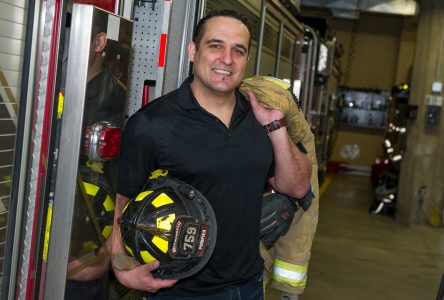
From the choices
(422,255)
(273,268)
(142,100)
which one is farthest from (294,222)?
(422,255)

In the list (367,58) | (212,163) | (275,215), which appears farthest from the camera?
(367,58)

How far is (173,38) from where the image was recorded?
3045 mm

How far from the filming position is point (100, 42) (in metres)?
2.10

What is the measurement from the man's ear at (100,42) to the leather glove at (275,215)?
102 cm

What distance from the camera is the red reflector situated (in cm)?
215

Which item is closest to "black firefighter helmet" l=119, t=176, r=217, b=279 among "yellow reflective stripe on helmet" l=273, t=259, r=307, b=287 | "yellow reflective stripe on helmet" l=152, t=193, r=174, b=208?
"yellow reflective stripe on helmet" l=152, t=193, r=174, b=208

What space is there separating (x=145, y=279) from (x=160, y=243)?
0.58 feet

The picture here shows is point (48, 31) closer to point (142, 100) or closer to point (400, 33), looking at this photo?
point (142, 100)

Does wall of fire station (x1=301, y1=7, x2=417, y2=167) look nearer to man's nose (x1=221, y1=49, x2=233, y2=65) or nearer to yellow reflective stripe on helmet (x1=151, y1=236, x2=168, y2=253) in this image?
man's nose (x1=221, y1=49, x2=233, y2=65)

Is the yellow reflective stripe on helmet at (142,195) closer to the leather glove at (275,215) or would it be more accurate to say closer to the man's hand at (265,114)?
the man's hand at (265,114)

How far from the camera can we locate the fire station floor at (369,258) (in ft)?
19.6

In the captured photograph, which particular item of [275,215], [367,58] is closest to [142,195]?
[275,215]

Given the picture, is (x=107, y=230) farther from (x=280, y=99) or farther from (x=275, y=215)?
(x=280, y=99)

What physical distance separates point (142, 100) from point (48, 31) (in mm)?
1100
